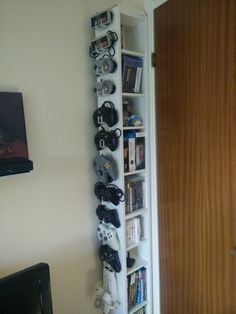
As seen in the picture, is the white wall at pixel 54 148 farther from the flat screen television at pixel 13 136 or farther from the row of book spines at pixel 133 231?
the row of book spines at pixel 133 231

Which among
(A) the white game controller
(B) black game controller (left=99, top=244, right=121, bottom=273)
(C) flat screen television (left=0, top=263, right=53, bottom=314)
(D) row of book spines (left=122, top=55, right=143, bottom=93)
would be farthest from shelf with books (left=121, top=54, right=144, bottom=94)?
(C) flat screen television (left=0, top=263, right=53, bottom=314)

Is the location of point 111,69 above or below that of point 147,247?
above

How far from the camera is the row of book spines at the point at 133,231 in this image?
1775 mm

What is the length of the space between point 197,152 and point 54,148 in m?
0.84

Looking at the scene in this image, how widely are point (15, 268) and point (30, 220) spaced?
271 mm

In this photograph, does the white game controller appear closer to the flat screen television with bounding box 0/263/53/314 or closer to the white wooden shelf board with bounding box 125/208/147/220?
the white wooden shelf board with bounding box 125/208/147/220

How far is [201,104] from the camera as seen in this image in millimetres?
1427

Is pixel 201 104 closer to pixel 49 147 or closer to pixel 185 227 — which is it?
pixel 185 227

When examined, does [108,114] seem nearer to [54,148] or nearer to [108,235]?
[54,148]

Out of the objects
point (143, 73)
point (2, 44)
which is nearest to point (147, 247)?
point (143, 73)

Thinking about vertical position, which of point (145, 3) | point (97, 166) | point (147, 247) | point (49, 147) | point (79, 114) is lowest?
point (147, 247)

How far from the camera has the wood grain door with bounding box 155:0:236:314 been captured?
1.31 metres

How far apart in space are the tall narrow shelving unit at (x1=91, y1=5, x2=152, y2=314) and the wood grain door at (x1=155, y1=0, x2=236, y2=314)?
0.11 m

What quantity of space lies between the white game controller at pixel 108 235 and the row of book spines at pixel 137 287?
11.8 inches
